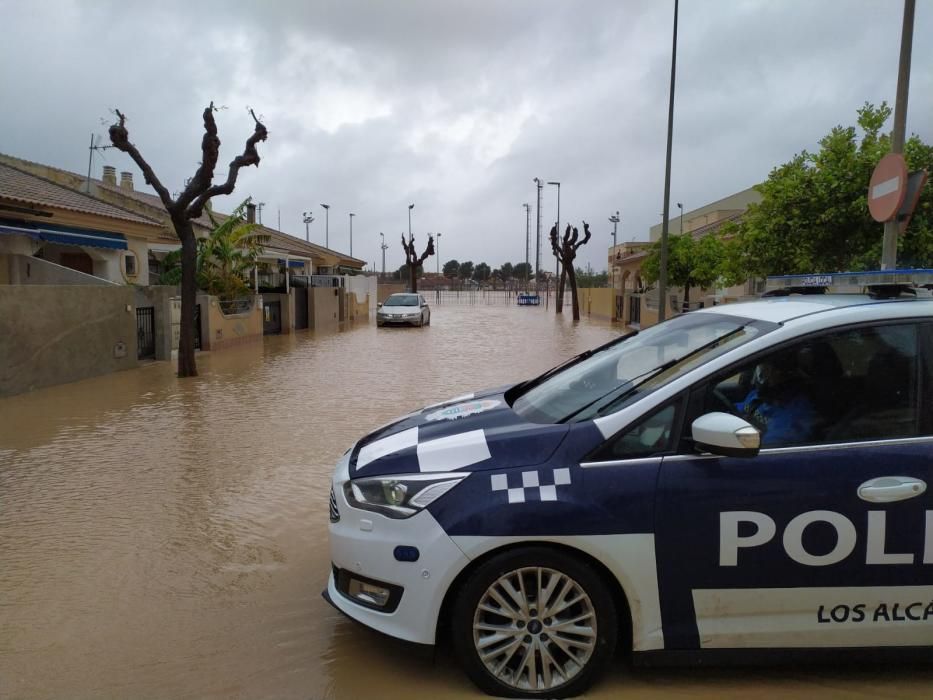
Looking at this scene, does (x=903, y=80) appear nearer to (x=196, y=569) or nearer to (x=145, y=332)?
(x=196, y=569)

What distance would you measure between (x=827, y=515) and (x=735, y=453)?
0.46 m

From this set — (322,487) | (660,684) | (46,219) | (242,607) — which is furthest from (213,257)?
(660,684)

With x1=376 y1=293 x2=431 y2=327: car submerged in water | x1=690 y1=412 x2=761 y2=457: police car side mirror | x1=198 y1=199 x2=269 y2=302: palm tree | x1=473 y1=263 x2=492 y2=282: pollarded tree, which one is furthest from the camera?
x1=473 y1=263 x2=492 y2=282: pollarded tree

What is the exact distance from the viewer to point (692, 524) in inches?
115

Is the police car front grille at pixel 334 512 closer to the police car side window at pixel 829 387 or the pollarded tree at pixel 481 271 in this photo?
the police car side window at pixel 829 387

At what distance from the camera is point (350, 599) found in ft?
10.7

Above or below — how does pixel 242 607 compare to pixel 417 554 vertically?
below

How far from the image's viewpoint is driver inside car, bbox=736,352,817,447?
312cm

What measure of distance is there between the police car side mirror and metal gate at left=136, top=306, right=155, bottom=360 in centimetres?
1485

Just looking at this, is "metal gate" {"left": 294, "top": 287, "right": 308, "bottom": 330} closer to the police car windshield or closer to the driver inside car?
the police car windshield

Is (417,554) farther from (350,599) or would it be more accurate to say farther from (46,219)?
(46,219)

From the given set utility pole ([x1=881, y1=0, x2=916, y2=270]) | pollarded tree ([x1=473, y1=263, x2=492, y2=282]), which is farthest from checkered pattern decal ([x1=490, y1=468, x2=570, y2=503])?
pollarded tree ([x1=473, y1=263, x2=492, y2=282])

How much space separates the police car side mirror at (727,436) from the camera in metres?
2.84

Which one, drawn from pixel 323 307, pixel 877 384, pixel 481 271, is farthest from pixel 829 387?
pixel 481 271
